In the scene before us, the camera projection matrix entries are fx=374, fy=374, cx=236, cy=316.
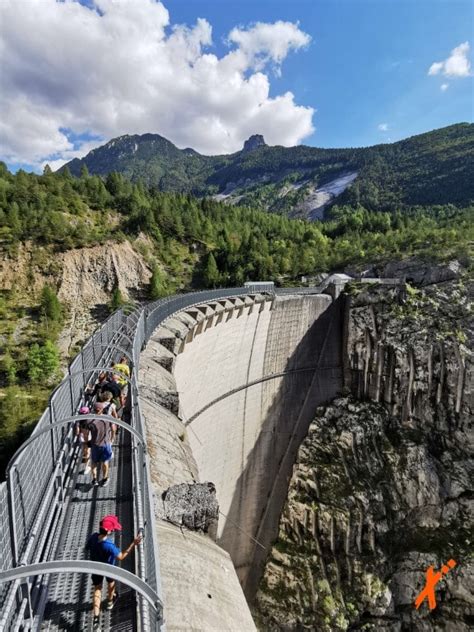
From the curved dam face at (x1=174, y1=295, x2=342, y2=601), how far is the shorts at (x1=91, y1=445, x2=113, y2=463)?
11004 millimetres

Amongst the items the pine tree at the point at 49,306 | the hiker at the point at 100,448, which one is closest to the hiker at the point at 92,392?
the hiker at the point at 100,448

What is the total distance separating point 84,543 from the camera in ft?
15.7

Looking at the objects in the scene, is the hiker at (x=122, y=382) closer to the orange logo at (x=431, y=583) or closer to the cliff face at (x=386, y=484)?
the cliff face at (x=386, y=484)

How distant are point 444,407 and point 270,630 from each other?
21488mm

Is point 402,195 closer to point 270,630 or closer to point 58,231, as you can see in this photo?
point 58,231

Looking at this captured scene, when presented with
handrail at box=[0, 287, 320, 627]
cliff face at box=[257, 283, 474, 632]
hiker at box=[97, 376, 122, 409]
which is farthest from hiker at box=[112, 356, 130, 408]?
cliff face at box=[257, 283, 474, 632]

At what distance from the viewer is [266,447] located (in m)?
29.2

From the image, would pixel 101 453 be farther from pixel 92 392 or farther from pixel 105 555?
pixel 92 392

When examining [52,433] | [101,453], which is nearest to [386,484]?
[101,453]

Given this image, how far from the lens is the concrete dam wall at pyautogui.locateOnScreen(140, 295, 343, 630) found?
734 cm

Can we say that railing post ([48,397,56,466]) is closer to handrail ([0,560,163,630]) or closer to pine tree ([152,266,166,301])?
handrail ([0,560,163,630])

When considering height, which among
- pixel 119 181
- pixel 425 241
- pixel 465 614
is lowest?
pixel 465 614

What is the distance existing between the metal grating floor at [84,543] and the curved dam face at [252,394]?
1098cm

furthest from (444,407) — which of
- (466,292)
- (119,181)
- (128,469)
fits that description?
(119,181)
